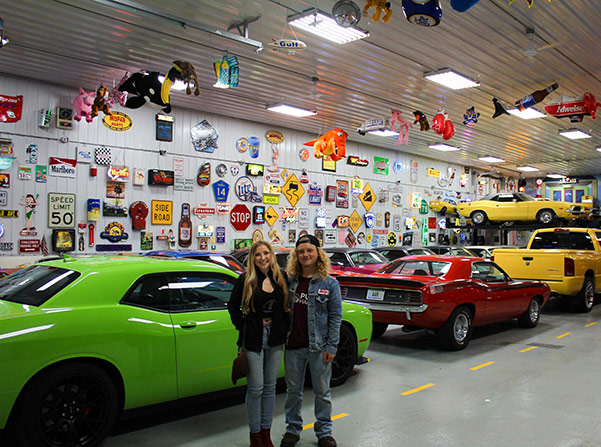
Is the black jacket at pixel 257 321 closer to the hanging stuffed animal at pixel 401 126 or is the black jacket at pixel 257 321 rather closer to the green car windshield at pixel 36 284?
the green car windshield at pixel 36 284

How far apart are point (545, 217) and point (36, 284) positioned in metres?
18.3

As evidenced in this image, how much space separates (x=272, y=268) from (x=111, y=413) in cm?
171

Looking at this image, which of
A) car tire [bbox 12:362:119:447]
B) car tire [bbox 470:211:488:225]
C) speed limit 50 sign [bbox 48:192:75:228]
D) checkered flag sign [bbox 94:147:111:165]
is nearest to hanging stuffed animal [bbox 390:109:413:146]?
checkered flag sign [bbox 94:147:111:165]

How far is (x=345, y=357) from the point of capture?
5.93 m

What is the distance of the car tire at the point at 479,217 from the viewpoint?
20356 millimetres

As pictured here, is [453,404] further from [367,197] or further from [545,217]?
[545,217]

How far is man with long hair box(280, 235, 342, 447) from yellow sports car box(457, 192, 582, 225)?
1696 centimetres

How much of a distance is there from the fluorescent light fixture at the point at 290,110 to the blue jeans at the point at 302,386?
10.0m

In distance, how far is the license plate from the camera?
7.78 m

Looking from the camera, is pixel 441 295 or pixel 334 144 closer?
pixel 441 295

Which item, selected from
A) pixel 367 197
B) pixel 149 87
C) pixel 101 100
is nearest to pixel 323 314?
pixel 149 87

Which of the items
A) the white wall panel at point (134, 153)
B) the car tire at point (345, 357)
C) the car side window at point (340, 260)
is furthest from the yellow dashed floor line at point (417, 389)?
the white wall panel at point (134, 153)

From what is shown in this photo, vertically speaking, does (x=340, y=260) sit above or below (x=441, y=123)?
below

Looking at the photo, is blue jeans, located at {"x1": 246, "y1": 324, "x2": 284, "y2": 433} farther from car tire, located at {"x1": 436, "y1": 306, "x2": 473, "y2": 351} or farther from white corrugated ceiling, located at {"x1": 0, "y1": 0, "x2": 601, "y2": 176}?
white corrugated ceiling, located at {"x1": 0, "y1": 0, "x2": 601, "y2": 176}
